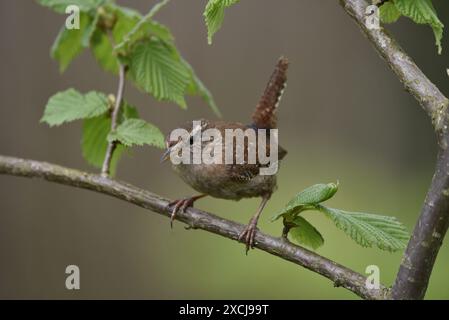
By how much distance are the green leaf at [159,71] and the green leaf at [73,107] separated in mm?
140

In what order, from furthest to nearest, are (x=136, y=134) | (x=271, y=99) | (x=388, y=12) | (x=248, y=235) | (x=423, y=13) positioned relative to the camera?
(x=271, y=99), (x=136, y=134), (x=248, y=235), (x=388, y=12), (x=423, y=13)

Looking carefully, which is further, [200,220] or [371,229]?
[200,220]

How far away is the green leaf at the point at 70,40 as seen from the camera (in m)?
2.20

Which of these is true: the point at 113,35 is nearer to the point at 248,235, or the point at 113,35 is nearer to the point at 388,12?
the point at 248,235

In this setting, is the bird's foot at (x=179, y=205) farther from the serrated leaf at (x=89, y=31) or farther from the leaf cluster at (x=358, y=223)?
the serrated leaf at (x=89, y=31)

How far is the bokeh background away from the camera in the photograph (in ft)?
15.5

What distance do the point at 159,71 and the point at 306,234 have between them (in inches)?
29.8

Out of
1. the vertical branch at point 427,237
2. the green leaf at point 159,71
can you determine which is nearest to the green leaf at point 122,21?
the green leaf at point 159,71

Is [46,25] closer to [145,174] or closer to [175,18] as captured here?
[175,18]

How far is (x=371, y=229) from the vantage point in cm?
138

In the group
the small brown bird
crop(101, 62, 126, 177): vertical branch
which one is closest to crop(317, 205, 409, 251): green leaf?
crop(101, 62, 126, 177): vertical branch

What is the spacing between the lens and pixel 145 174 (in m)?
5.04

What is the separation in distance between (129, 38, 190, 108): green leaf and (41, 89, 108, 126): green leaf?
14cm

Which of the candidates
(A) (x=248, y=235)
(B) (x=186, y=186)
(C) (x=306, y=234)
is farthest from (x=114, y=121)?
(B) (x=186, y=186)
